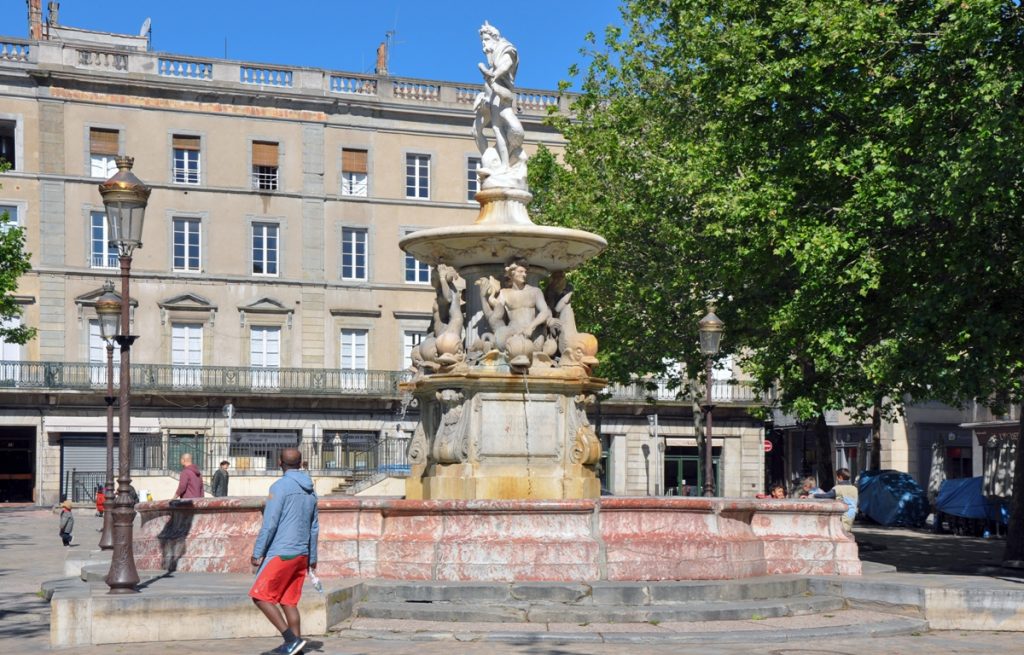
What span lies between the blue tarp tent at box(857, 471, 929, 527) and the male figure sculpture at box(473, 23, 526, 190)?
21.9 meters

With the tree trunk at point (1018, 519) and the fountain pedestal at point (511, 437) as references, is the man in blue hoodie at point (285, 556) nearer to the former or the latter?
the fountain pedestal at point (511, 437)

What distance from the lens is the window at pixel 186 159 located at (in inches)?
1945

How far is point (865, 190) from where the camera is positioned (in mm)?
19906

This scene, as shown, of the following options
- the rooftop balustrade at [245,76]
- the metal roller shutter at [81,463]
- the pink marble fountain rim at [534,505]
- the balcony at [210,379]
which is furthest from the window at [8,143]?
the pink marble fountain rim at [534,505]

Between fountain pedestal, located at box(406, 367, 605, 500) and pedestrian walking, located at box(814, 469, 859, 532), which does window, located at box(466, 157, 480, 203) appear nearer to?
pedestrian walking, located at box(814, 469, 859, 532)

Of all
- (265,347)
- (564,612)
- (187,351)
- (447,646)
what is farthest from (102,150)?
(447,646)

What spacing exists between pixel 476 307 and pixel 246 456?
3075 centimetres

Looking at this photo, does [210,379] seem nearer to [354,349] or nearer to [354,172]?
[354,349]

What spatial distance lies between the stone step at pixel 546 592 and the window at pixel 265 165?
38351mm

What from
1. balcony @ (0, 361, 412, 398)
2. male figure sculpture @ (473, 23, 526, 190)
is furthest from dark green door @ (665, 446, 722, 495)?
male figure sculpture @ (473, 23, 526, 190)

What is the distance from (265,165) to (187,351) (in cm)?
671

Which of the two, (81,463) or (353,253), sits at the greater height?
(353,253)

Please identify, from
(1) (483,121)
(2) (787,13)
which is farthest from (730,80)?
(1) (483,121)

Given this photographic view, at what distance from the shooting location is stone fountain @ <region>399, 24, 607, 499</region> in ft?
53.0
